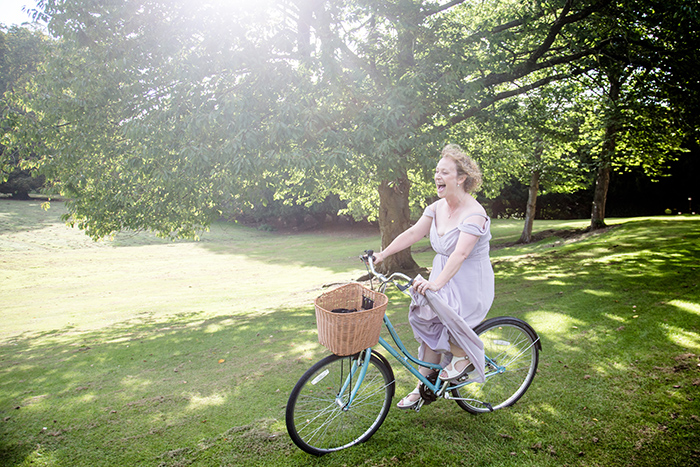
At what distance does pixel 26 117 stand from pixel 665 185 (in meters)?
35.6

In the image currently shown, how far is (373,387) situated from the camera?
10.6 feet

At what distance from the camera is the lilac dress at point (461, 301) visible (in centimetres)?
309

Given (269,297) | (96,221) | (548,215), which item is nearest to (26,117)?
(96,221)

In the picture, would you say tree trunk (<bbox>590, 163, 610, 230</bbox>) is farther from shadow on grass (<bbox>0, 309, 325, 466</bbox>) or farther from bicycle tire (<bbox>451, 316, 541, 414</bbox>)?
bicycle tire (<bbox>451, 316, 541, 414</bbox>)

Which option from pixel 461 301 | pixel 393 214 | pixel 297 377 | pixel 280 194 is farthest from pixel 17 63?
pixel 461 301

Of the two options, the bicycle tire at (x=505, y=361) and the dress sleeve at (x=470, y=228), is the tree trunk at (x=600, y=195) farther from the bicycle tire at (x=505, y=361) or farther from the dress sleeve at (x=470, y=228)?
the dress sleeve at (x=470, y=228)

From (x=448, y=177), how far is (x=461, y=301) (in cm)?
102

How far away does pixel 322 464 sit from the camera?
3061 millimetres

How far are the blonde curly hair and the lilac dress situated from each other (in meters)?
0.30

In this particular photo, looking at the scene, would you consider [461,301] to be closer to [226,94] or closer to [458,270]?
[458,270]

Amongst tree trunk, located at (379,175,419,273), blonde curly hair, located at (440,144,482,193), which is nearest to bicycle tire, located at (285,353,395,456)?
blonde curly hair, located at (440,144,482,193)

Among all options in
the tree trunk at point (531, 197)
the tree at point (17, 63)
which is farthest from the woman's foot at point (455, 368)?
the tree at point (17, 63)

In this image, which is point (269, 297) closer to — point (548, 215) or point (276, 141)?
point (276, 141)

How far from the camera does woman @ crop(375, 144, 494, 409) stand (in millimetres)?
3031
